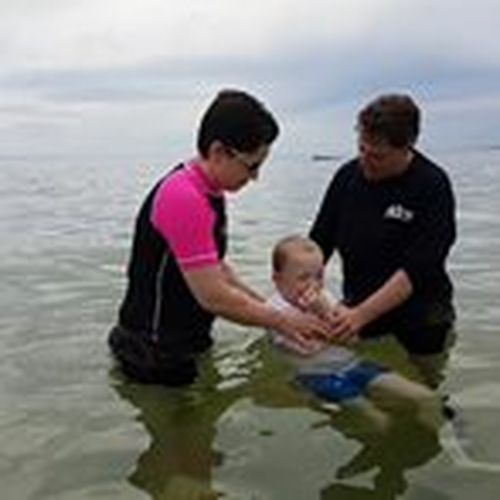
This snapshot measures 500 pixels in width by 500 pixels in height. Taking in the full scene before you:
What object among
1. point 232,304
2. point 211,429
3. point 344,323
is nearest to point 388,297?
point 344,323

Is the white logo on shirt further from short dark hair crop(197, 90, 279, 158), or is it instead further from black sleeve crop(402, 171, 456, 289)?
short dark hair crop(197, 90, 279, 158)

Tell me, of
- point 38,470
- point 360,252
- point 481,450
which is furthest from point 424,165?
point 38,470

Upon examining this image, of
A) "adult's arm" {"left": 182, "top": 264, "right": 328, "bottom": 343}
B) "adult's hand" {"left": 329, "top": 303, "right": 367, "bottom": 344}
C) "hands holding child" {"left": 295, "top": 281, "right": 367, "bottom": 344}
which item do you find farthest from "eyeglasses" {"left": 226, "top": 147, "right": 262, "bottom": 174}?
"adult's hand" {"left": 329, "top": 303, "right": 367, "bottom": 344}

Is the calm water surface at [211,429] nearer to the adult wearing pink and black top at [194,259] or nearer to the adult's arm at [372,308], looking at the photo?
the adult wearing pink and black top at [194,259]

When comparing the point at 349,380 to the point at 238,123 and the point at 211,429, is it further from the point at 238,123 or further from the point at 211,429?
the point at 238,123

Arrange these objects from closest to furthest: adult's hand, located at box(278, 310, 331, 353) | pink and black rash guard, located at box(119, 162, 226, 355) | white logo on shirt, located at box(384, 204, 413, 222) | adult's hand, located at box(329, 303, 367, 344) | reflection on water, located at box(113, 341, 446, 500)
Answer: pink and black rash guard, located at box(119, 162, 226, 355), adult's hand, located at box(278, 310, 331, 353), reflection on water, located at box(113, 341, 446, 500), adult's hand, located at box(329, 303, 367, 344), white logo on shirt, located at box(384, 204, 413, 222)

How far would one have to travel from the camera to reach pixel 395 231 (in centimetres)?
854

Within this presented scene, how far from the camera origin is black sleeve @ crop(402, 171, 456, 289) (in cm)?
824

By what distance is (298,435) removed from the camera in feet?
26.8

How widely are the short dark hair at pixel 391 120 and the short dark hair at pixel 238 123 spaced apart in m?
1.51

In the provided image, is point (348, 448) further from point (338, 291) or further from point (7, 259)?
point (7, 259)

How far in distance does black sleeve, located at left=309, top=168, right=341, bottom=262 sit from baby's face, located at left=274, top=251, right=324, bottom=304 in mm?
1233

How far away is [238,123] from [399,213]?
7.54ft

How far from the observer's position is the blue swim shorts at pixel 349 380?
302 inches
